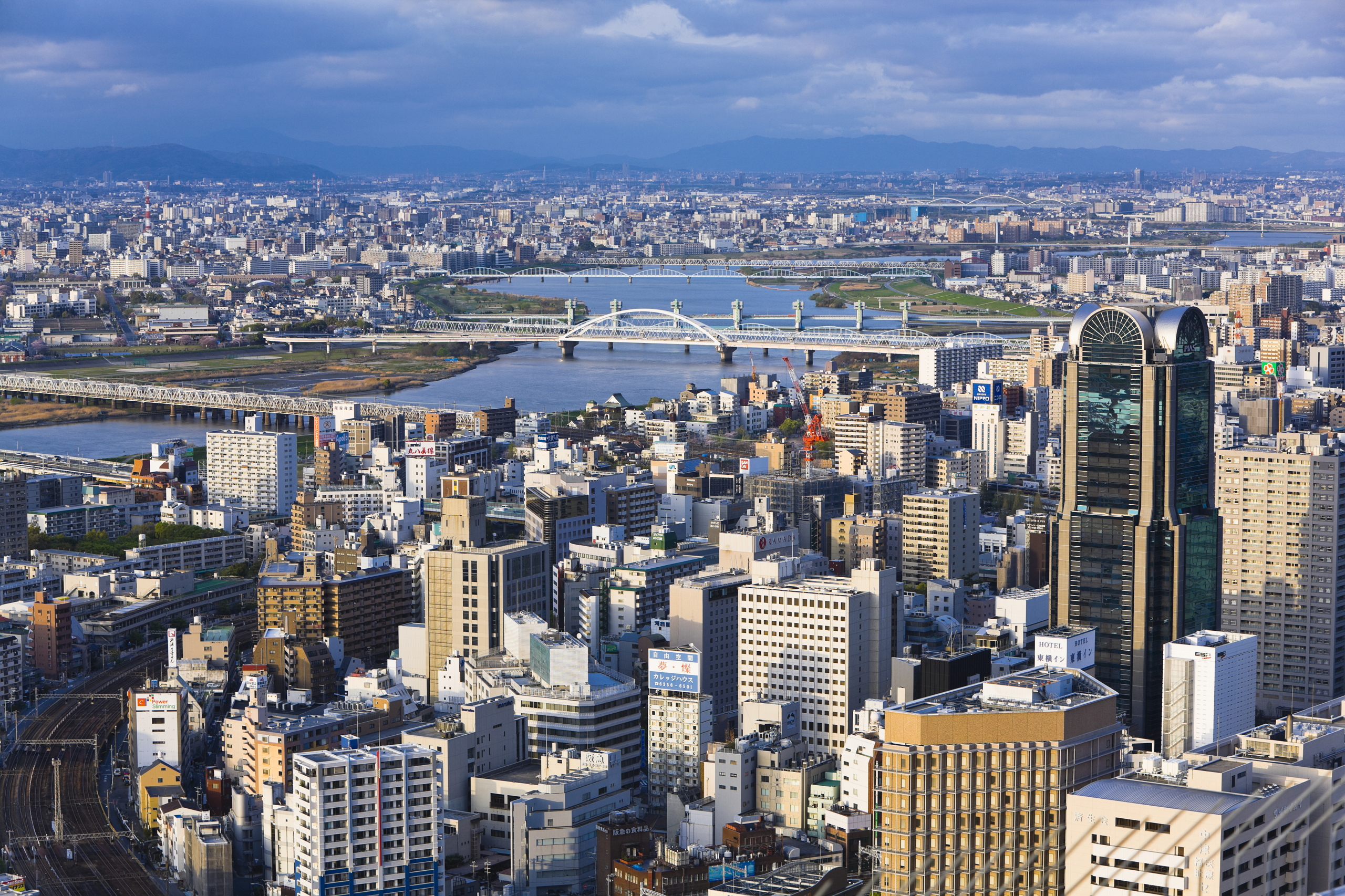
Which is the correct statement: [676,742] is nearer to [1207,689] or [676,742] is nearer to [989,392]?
[1207,689]

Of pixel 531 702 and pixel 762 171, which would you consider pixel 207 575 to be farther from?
pixel 762 171

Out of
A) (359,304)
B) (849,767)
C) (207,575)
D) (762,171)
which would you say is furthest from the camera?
(762,171)

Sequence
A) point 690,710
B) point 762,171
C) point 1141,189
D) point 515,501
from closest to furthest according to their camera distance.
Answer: point 690,710
point 515,501
point 1141,189
point 762,171

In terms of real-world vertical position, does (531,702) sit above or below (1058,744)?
below

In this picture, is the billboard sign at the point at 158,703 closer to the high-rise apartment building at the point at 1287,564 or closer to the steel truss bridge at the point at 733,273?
the high-rise apartment building at the point at 1287,564

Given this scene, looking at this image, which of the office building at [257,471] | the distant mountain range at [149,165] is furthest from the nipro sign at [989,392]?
the distant mountain range at [149,165]

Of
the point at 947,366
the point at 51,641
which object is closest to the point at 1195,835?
the point at 51,641

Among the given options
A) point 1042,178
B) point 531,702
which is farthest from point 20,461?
point 1042,178
